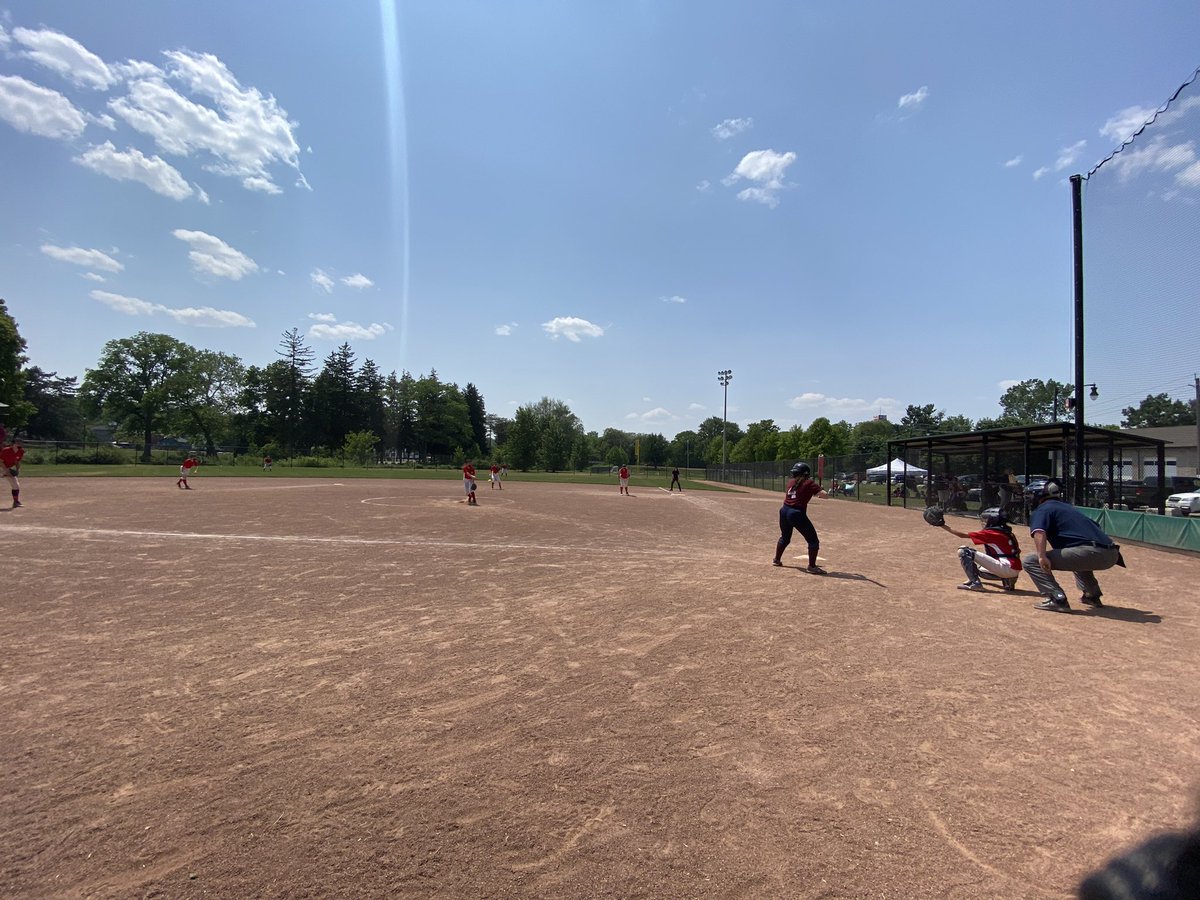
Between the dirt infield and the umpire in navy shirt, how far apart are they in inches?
15.8

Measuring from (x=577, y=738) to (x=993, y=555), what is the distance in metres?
7.37

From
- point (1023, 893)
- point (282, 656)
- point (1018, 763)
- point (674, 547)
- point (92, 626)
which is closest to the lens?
point (1023, 893)

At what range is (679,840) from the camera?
2586 millimetres

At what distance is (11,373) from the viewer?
48.2 m

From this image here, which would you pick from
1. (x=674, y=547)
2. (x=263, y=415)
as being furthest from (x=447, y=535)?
(x=263, y=415)

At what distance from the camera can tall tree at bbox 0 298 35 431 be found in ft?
155

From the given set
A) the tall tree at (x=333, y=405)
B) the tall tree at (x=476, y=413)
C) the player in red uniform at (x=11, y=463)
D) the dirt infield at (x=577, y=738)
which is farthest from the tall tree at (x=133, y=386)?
the dirt infield at (x=577, y=738)

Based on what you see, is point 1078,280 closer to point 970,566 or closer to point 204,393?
point 970,566

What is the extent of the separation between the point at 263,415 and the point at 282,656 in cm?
9880

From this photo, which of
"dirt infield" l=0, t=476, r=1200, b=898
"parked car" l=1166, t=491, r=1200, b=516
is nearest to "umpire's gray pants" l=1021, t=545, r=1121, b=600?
"dirt infield" l=0, t=476, r=1200, b=898

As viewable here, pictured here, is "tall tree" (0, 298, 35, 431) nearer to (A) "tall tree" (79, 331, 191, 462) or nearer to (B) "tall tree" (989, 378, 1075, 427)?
(A) "tall tree" (79, 331, 191, 462)

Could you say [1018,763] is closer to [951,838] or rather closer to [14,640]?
[951,838]

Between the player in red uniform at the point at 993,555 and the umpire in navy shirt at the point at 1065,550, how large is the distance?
64 cm

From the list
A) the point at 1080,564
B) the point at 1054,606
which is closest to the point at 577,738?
the point at 1054,606
